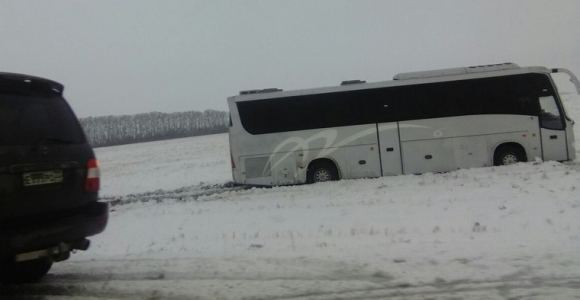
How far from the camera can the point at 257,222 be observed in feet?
32.5

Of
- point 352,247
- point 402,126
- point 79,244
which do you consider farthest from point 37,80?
point 402,126

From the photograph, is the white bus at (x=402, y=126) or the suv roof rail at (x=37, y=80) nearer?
the suv roof rail at (x=37, y=80)

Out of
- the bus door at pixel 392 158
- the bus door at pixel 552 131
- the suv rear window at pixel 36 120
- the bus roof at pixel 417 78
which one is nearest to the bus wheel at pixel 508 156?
the bus door at pixel 552 131

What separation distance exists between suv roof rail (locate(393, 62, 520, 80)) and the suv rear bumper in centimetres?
1297

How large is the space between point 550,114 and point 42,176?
15.4 metres

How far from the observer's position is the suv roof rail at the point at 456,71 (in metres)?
15.8

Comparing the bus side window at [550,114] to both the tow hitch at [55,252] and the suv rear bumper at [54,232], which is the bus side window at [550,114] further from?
the tow hitch at [55,252]

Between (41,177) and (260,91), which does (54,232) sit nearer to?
(41,177)

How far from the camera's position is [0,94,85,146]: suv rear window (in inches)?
174

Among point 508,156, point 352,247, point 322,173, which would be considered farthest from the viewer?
point 322,173

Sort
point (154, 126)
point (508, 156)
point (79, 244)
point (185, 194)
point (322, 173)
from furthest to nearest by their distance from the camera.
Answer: point (154, 126) < point (185, 194) < point (322, 173) < point (508, 156) < point (79, 244)

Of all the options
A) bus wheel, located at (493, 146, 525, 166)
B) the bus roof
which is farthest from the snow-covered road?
the bus roof

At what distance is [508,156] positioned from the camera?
1557 centimetres

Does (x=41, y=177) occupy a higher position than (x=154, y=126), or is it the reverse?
(x=154, y=126)
